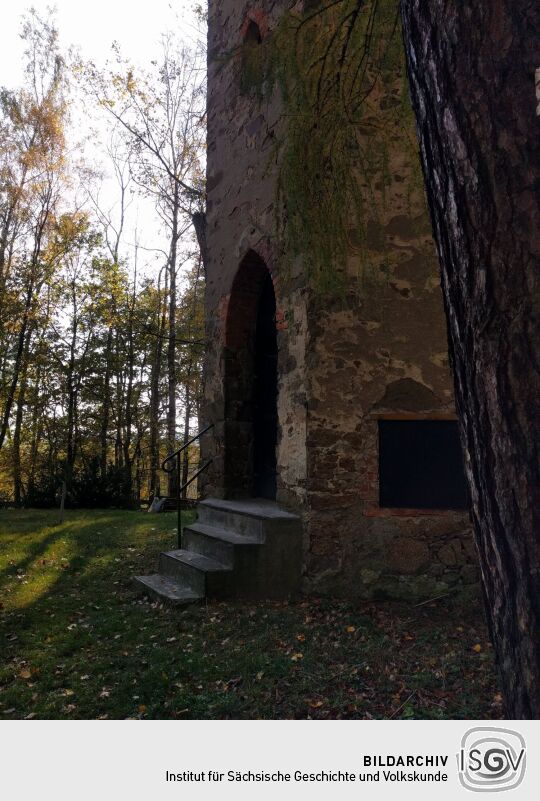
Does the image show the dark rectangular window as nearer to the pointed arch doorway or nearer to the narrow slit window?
the pointed arch doorway

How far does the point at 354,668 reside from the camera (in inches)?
149

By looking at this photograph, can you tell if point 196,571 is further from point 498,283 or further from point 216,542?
point 498,283

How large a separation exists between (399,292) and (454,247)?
4033 millimetres

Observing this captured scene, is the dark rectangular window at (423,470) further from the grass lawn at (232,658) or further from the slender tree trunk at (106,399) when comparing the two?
the slender tree trunk at (106,399)

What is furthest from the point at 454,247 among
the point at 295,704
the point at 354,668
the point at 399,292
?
the point at 399,292

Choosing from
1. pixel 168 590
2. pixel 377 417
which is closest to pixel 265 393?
pixel 377 417

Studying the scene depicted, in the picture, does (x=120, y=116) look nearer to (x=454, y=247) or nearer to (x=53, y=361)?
(x=53, y=361)

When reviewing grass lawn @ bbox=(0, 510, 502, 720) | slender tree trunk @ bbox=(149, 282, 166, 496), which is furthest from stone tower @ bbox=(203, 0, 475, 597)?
slender tree trunk @ bbox=(149, 282, 166, 496)

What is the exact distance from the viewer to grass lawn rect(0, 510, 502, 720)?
3336 millimetres

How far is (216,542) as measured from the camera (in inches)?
226

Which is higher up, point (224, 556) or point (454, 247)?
point (454, 247)

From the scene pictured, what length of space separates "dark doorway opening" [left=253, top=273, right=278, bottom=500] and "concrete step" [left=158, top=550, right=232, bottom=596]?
1.27m
